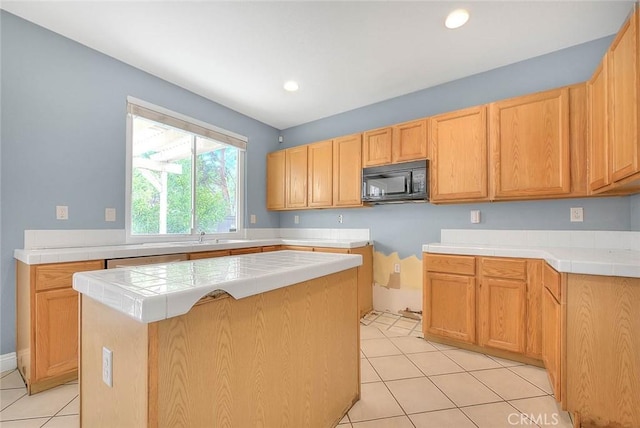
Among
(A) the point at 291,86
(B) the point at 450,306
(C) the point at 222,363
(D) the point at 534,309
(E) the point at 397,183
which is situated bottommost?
(B) the point at 450,306

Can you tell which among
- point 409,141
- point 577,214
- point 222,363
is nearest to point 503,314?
point 577,214

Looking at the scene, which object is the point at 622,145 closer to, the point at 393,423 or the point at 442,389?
the point at 442,389

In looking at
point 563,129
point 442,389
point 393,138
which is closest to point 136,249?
point 442,389

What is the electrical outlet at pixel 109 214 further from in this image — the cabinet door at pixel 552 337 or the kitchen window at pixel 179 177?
the cabinet door at pixel 552 337

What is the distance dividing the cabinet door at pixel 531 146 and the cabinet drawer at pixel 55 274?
3.39 m

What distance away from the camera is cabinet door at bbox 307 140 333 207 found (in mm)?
3699

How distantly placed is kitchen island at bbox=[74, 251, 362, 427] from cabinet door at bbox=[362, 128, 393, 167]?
2.05 metres

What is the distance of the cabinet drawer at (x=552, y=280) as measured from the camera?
164 cm

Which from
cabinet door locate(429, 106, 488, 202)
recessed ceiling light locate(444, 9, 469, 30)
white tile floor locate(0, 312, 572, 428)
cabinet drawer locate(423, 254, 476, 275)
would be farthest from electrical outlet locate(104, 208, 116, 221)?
recessed ceiling light locate(444, 9, 469, 30)

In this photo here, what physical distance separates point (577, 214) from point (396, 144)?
1.74 m

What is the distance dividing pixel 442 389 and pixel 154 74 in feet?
12.7

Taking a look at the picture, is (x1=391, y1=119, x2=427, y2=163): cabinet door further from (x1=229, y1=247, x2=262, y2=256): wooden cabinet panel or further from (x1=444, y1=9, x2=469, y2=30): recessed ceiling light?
(x1=229, y1=247, x2=262, y2=256): wooden cabinet panel

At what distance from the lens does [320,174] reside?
3793 millimetres

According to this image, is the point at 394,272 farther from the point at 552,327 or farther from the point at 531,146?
the point at 531,146
